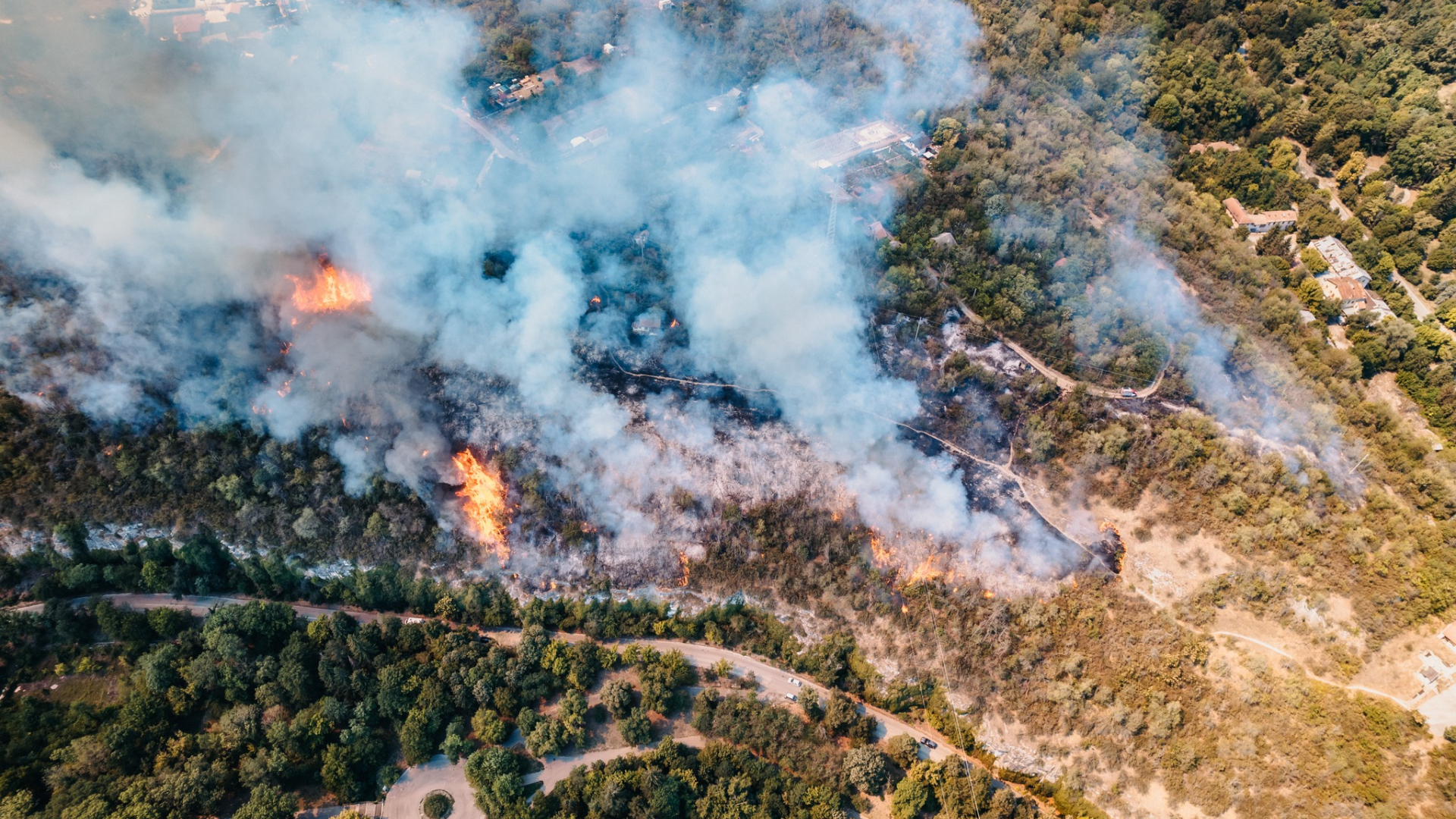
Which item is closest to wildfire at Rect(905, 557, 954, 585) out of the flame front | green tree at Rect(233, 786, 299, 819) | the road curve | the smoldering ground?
the smoldering ground

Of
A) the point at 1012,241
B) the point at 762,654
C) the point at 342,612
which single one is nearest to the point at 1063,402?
the point at 1012,241

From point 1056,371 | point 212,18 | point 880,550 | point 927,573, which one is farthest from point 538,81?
point 927,573

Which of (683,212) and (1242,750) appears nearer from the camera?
(1242,750)

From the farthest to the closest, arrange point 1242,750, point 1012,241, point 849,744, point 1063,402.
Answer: point 1012,241
point 1063,402
point 849,744
point 1242,750

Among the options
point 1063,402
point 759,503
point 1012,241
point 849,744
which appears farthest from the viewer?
point 1012,241

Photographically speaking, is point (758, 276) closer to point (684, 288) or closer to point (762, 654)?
point (684, 288)

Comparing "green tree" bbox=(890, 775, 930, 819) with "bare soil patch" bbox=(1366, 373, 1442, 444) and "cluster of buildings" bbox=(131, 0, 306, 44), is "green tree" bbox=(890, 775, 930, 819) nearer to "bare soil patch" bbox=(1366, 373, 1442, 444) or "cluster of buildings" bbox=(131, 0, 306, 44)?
"bare soil patch" bbox=(1366, 373, 1442, 444)

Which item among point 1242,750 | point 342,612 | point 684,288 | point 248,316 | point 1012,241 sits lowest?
point 342,612

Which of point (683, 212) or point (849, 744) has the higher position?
point (683, 212)

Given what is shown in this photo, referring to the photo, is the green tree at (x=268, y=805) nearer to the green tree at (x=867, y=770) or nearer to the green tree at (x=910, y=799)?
the green tree at (x=867, y=770)
